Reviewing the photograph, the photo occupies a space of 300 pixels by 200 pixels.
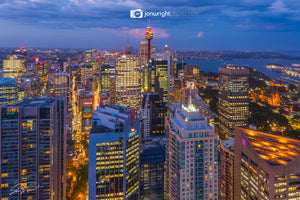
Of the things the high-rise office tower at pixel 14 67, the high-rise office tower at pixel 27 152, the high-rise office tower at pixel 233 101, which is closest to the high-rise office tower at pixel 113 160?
the high-rise office tower at pixel 27 152

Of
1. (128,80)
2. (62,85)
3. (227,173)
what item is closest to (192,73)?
(128,80)

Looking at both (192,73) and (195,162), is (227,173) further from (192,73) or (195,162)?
(192,73)

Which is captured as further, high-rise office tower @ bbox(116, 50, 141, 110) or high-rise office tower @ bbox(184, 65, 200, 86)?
high-rise office tower @ bbox(184, 65, 200, 86)

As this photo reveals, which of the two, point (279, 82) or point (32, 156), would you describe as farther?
point (279, 82)

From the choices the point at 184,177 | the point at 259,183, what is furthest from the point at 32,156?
the point at 259,183

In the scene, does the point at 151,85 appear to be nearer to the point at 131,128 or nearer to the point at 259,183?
the point at 131,128

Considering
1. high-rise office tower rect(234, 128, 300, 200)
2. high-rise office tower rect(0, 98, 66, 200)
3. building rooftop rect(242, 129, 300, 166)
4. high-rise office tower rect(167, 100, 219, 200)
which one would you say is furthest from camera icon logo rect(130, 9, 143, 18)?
high-rise office tower rect(0, 98, 66, 200)

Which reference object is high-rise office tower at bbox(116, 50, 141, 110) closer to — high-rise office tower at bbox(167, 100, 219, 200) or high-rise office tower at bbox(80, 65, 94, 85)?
high-rise office tower at bbox(167, 100, 219, 200)
